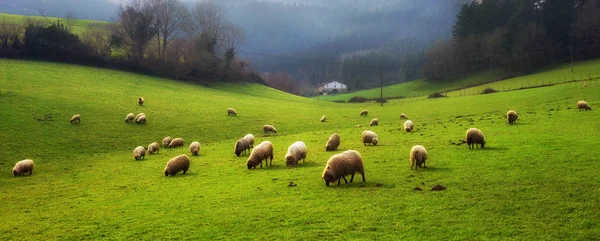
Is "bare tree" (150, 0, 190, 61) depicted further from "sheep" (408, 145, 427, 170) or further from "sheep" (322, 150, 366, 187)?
"sheep" (322, 150, 366, 187)

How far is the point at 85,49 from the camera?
2835 inches

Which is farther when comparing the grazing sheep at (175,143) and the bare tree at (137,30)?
the bare tree at (137,30)

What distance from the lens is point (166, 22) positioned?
88750 millimetres

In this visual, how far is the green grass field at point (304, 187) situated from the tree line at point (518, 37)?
67.1 metres

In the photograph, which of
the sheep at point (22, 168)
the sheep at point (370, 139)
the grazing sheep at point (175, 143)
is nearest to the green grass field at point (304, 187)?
the sheep at point (22, 168)

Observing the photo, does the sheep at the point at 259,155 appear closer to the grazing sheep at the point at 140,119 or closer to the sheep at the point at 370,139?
the sheep at the point at 370,139

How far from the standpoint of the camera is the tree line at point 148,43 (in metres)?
67.6

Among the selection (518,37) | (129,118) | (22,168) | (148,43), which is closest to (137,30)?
(148,43)

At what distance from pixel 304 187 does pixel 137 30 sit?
75.8 m

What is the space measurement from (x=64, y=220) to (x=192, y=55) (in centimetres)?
7520

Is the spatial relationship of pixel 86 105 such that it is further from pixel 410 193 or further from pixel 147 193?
pixel 410 193

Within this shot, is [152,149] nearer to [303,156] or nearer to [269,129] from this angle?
[269,129]

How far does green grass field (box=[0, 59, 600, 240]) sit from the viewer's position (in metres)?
11.0

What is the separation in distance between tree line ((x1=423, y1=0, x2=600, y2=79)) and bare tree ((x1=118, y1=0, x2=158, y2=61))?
276ft
